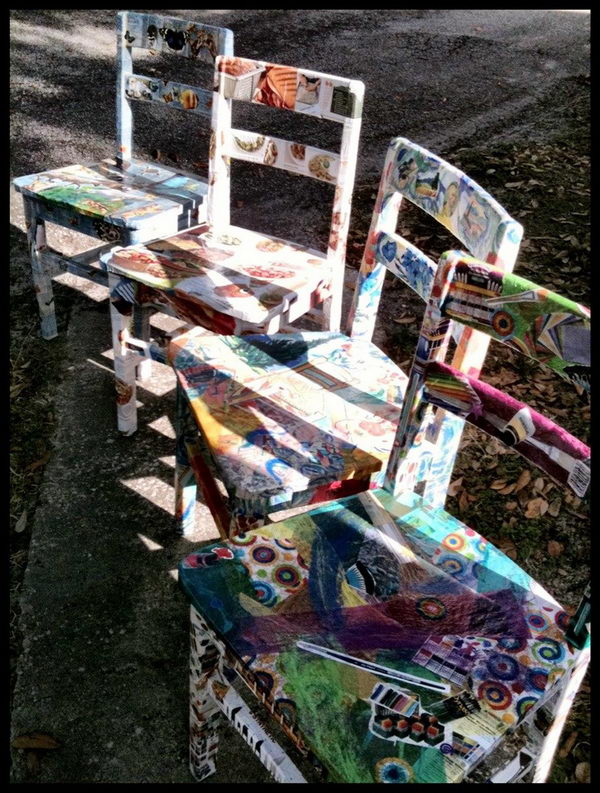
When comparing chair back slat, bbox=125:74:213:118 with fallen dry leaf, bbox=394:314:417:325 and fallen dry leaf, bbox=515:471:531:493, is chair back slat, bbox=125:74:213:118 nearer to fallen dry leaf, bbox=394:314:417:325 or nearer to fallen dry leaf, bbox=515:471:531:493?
fallen dry leaf, bbox=394:314:417:325

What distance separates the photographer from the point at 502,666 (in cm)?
129

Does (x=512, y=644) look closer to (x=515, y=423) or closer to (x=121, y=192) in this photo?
(x=515, y=423)

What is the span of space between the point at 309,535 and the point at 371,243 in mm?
869

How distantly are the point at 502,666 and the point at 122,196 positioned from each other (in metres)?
2.15

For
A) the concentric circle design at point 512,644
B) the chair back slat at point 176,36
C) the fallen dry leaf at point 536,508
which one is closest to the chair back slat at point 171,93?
the chair back slat at point 176,36

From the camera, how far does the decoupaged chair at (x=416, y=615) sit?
119 cm

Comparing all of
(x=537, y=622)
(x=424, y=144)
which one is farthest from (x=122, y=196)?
(x=424, y=144)

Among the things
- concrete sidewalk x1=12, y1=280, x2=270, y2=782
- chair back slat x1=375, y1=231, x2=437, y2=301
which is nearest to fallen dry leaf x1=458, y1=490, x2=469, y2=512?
concrete sidewalk x1=12, y1=280, x2=270, y2=782

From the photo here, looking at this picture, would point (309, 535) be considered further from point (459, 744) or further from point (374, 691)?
point (459, 744)

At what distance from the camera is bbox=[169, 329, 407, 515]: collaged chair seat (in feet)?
5.45

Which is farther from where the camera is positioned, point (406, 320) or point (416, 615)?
point (406, 320)

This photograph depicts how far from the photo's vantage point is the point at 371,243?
201 cm

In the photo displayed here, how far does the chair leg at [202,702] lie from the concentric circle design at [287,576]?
0.16 meters

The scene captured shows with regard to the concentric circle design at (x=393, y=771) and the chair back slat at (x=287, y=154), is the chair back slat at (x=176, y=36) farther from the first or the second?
the concentric circle design at (x=393, y=771)
